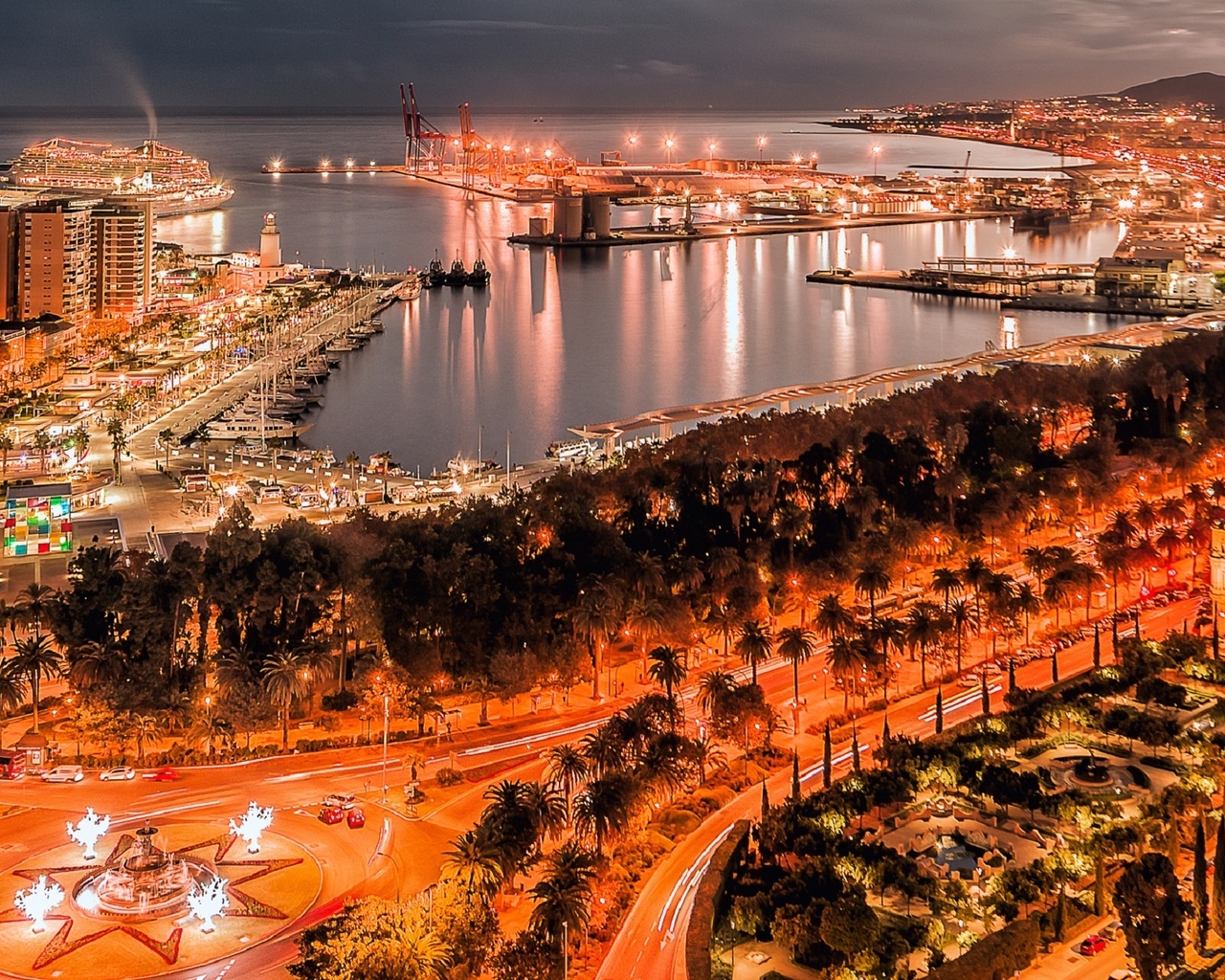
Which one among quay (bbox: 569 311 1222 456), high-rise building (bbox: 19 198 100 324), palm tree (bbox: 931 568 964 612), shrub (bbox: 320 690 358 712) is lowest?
shrub (bbox: 320 690 358 712)

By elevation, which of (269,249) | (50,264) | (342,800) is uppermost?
(269,249)

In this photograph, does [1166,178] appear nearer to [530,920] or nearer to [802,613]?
[802,613]

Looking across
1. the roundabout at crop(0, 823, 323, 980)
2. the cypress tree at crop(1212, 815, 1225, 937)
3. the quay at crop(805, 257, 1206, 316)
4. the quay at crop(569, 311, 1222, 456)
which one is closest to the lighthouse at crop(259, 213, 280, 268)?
the quay at crop(805, 257, 1206, 316)

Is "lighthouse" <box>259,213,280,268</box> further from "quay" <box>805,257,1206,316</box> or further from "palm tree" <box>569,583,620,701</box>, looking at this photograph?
"palm tree" <box>569,583,620,701</box>

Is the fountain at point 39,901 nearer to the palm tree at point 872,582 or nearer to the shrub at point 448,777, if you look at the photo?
the shrub at point 448,777

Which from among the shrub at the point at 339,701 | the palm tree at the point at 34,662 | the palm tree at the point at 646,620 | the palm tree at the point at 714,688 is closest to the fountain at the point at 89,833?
the palm tree at the point at 34,662

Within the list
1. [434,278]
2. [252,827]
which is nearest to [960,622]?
[252,827]

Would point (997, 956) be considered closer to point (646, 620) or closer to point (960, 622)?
point (960, 622)

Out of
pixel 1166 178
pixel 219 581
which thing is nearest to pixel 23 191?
pixel 219 581
